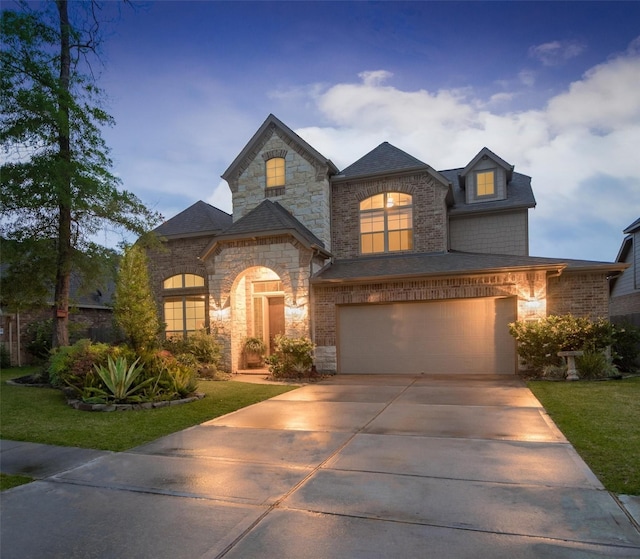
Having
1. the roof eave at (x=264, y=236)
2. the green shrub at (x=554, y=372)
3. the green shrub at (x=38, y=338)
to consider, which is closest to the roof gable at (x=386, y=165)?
the roof eave at (x=264, y=236)

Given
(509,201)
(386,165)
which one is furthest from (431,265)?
(509,201)

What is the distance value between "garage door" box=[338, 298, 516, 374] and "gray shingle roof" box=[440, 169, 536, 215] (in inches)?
186

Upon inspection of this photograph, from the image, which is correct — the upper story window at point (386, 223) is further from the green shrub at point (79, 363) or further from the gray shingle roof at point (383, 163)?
the green shrub at point (79, 363)

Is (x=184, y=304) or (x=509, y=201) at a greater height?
(x=509, y=201)

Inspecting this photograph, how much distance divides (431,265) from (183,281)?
946 centimetres

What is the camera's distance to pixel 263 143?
632 inches

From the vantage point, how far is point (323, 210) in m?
15.2

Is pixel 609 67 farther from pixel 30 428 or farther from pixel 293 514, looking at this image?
pixel 30 428

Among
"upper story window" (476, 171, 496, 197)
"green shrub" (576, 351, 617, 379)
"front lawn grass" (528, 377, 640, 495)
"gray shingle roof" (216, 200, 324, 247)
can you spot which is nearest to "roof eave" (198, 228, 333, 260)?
"gray shingle roof" (216, 200, 324, 247)

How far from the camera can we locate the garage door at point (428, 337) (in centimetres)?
1272

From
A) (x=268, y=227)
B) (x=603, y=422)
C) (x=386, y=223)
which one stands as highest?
(x=386, y=223)

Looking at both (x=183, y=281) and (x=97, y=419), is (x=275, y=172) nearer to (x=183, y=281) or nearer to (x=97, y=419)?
(x=183, y=281)

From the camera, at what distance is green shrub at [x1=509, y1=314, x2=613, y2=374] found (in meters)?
11.1

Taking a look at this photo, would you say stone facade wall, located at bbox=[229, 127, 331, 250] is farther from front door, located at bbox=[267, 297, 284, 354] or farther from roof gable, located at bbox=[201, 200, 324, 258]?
front door, located at bbox=[267, 297, 284, 354]
